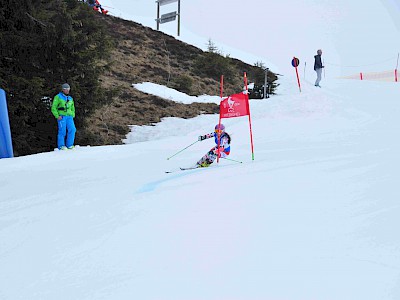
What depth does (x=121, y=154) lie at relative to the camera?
8.83 m

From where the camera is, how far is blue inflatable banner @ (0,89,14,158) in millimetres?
7973

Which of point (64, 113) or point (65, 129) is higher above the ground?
point (64, 113)

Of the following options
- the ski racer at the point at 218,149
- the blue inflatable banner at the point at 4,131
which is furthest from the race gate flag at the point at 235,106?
the blue inflatable banner at the point at 4,131

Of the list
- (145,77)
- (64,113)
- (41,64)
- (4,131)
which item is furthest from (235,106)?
(145,77)

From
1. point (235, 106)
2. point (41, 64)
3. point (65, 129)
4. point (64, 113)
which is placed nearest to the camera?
point (235, 106)

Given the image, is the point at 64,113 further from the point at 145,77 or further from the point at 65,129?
the point at 145,77

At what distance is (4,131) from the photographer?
8203 mm

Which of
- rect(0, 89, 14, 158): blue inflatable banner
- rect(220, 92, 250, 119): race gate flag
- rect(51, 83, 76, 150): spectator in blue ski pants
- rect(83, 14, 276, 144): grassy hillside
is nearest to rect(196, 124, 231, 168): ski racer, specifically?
rect(220, 92, 250, 119): race gate flag

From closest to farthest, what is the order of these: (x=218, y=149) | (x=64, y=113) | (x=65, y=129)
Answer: (x=218, y=149) → (x=64, y=113) → (x=65, y=129)

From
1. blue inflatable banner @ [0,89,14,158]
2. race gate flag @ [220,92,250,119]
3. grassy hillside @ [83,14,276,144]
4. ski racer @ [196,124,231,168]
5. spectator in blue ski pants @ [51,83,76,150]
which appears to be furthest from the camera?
grassy hillside @ [83,14,276,144]

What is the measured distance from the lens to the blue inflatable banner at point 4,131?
7.97 meters

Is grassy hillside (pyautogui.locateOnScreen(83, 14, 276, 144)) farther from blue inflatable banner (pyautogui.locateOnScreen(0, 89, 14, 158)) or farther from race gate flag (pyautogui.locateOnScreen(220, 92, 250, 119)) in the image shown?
race gate flag (pyautogui.locateOnScreen(220, 92, 250, 119))

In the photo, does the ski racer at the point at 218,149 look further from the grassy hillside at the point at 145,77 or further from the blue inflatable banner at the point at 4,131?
the grassy hillside at the point at 145,77

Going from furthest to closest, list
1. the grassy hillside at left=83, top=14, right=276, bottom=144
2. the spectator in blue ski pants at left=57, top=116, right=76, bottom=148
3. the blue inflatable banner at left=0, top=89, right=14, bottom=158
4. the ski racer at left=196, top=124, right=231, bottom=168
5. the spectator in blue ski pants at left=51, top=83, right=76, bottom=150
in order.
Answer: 1. the grassy hillside at left=83, top=14, right=276, bottom=144
2. the spectator in blue ski pants at left=57, top=116, right=76, bottom=148
3. the spectator in blue ski pants at left=51, top=83, right=76, bottom=150
4. the blue inflatable banner at left=0, top=89, right=14, bottom=158
5. the ski racer at left=196, top=124, right=231, bottom=168
